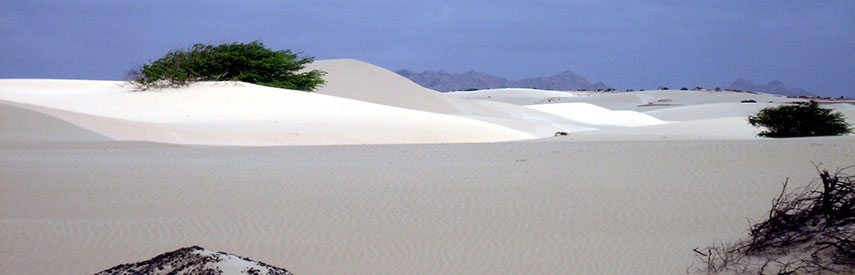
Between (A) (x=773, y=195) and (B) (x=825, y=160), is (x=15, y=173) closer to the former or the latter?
(A) (x=773, y=195)

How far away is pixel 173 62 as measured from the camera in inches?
1141

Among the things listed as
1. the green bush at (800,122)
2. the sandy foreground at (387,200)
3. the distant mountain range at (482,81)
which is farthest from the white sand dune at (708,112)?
the distant mountain range at (482,81)

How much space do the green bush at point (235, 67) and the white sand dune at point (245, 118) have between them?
228 cm

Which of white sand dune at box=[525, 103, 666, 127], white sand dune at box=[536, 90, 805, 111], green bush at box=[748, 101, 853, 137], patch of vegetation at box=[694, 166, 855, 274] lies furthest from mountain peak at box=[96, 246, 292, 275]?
white sand dune at box=[536, 90, 805, 111]

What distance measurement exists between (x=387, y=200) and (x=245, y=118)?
14077 millimetres

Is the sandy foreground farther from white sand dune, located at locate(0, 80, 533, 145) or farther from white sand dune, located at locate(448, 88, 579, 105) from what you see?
white sand dune, located at locate(448, 88, 579, 105)

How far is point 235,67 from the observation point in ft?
110

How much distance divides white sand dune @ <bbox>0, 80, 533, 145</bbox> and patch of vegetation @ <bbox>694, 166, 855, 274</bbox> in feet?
48.3

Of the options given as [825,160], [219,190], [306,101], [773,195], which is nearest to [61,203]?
[219,190]

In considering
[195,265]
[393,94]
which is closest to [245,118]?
[393,94]

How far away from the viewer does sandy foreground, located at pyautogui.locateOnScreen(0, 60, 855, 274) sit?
5.67m

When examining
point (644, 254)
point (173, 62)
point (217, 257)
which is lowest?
Answer: point (644, 254)

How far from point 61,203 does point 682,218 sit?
21.6 feet

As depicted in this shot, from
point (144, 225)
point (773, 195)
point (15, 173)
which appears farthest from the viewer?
point (15, 173)
